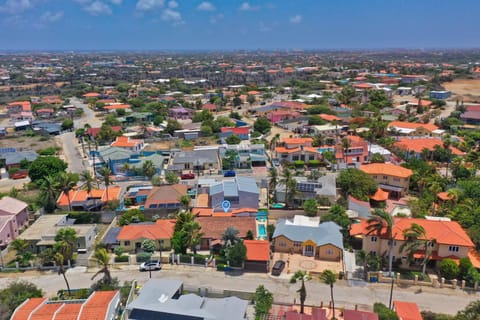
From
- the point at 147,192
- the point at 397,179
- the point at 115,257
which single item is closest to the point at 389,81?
the point at 397,179

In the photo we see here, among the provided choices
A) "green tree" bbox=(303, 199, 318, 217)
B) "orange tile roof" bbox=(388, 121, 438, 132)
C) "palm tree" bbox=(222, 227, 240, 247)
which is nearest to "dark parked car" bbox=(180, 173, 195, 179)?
"green tree" bbox=(303, 199, 318, 217)

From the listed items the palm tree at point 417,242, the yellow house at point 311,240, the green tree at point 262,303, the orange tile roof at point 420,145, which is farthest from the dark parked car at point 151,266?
the orange tile roof at point 420,145

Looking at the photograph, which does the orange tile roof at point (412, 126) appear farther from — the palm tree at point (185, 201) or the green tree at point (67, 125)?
the green tree at point (67, 125)

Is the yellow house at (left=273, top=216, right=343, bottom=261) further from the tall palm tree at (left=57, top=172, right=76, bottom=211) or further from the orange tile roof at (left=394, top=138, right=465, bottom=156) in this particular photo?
the orange tile roof at (left=394, top=138, right=465, bottom=156)

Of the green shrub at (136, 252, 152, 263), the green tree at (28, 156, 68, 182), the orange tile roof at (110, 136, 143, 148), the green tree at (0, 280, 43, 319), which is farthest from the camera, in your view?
the orange tile roof at (110, 136, 143, 148)

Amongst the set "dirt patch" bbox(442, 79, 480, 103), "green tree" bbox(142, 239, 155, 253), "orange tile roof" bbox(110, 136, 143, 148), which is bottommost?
"green tree" bbox(142, 239, 155, 253)

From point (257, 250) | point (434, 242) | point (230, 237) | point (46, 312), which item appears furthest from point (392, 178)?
point (46, 312)

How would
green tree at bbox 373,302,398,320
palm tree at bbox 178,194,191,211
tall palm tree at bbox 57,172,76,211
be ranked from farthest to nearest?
tall palm tree at bbox 57,172,76,211, palm tree at bbox 178,194,191,211, green tree at bbox 373,302,398,320
